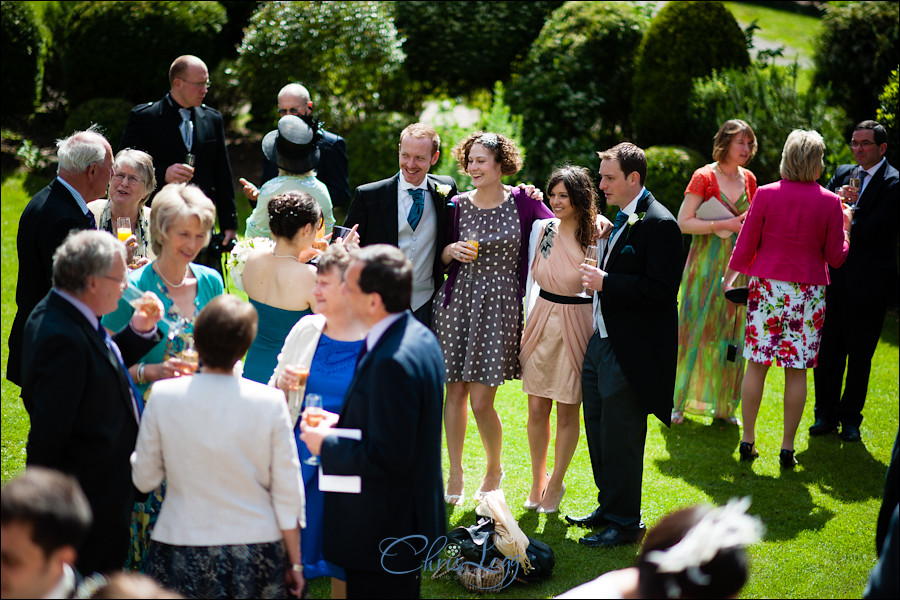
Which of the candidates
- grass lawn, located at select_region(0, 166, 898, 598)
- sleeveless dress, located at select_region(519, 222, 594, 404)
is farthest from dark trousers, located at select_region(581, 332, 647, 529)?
grass lawn, located at select_region(0, 166, 898, 598)

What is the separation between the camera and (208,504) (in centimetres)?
320

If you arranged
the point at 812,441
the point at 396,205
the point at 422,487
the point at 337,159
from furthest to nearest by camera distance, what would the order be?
the point at 337,159
the point at 812,441
the point at 396,205
the point at 422,487

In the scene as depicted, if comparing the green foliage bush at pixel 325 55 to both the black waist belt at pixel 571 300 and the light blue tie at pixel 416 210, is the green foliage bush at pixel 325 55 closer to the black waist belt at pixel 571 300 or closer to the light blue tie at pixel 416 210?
the light blue tie at pixel 416 210

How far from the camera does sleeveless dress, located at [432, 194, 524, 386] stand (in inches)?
215

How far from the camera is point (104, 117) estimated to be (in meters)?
12.3

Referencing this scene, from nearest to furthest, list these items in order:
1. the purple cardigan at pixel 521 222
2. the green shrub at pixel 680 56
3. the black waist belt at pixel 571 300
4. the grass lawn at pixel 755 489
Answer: the grass lawn at pixel 755 489
the black waist belt at pixel 571 300
the purple cardigan at pixel 521 222
the green shrub at pixel 680 56

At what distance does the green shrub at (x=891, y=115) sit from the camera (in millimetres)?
9727

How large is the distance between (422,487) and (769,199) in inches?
150

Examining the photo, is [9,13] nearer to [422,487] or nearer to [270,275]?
[270,275]

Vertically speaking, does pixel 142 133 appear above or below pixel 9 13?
below

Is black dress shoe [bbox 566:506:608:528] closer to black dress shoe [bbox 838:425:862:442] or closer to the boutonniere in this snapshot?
the boutonniere

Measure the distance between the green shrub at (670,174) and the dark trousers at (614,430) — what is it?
5.73 metres

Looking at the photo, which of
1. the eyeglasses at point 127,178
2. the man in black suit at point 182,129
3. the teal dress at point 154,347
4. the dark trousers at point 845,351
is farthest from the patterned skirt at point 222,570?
the dark trousers at point 845,351

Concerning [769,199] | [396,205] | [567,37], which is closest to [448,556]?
[396,205]
